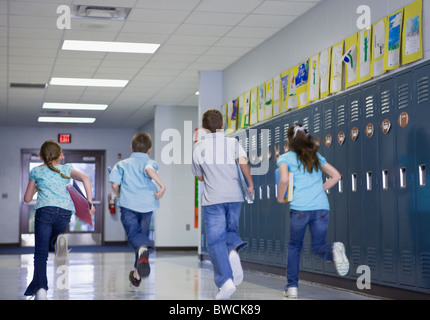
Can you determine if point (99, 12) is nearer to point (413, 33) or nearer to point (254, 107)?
point (254, 107)

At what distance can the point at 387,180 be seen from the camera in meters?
5.12

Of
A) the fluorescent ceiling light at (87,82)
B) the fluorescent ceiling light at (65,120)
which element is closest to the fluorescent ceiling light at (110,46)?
the fluorescent ceiling light at (87,82)

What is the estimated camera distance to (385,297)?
5.12 m

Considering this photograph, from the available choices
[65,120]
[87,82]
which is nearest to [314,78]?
[87,82]

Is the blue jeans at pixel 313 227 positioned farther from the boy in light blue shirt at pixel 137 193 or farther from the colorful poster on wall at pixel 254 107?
the colorful poster on wall at pixel 254 107

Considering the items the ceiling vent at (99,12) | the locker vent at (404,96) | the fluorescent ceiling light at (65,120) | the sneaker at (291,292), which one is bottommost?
the sneaker at (291,292)

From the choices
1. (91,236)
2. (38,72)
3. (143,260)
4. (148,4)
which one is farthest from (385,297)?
(91,236)

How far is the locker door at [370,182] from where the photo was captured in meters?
5.30

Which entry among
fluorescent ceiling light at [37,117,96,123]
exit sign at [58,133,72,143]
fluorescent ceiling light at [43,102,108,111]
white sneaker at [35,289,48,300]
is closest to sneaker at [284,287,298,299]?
white sneaker at [35,289,48,300]

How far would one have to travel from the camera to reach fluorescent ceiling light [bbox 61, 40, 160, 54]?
8.20 m

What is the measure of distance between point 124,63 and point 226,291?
5620 millimetres

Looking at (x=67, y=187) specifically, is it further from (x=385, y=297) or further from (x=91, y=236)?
(x=91, y=236)

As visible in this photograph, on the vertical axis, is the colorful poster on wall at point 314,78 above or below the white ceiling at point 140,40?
below

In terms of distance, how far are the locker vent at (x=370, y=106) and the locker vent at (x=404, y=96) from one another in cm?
42
